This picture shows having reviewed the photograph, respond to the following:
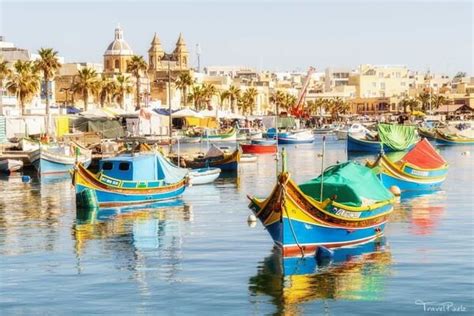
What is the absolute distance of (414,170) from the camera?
53594 mm

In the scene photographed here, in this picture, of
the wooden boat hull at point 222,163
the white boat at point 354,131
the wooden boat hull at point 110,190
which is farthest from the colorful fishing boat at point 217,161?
the white boat at point 354,131

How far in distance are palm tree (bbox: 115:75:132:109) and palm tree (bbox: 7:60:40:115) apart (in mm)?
29308

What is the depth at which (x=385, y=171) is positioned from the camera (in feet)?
169

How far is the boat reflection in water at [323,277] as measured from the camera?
25891 millimetres

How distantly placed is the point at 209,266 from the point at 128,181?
665 inches

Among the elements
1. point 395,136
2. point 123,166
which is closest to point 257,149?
point 395,136

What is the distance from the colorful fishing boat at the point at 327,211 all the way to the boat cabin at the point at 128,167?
13488mm

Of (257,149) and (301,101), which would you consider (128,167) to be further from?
(301,101)

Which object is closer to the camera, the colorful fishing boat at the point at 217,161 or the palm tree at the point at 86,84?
the colorful fishing boat at the point at 217,161

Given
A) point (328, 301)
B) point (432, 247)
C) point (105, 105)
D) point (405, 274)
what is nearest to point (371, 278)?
point (405, 274)

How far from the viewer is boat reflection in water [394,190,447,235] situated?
127ft

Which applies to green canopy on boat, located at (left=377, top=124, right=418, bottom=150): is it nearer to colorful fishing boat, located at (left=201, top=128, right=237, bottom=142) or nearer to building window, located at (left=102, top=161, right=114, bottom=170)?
colorful fishing boat, located at (left=201, top=128, right=237, bottom=142)

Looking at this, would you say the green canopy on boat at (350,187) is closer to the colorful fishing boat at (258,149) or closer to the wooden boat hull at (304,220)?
the wooden boat hull at (304,220)

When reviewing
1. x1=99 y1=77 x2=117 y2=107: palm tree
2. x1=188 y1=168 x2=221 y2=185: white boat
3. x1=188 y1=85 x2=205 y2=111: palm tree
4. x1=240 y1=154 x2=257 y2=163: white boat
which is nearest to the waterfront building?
x1=188 y1=85 x2=205 y2=111: palm tree
